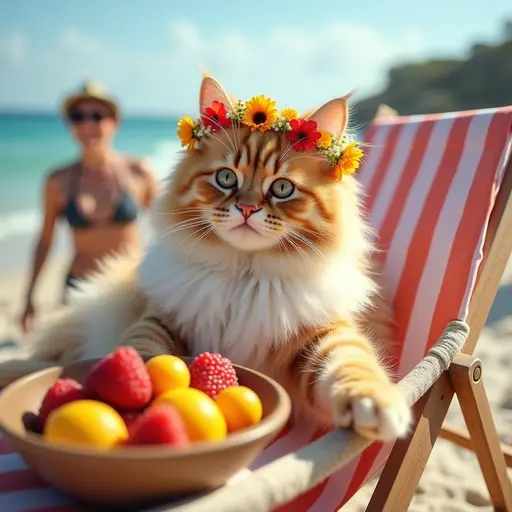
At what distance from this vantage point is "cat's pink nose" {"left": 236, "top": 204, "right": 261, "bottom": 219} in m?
1.46

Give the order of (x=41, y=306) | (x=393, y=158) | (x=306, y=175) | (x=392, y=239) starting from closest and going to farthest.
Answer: (x=306, y=175), (x=392, y=239), (x=393, y=158), (x=41, y=306)

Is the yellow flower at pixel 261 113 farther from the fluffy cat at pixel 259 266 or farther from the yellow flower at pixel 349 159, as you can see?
the yellow flower at pixel 349 159

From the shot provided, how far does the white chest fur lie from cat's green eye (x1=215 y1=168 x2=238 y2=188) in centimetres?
21

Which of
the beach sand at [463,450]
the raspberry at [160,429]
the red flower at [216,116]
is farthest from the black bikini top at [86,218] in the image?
the raspberry at [160,429]

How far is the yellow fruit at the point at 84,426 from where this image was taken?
93cm

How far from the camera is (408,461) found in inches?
59.5

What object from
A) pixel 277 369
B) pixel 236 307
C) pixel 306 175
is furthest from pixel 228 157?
pixel 277 369

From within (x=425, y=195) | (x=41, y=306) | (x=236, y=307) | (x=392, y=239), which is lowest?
(x=41, y=306)

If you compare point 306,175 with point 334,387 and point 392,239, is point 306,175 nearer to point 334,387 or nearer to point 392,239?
point 334,387

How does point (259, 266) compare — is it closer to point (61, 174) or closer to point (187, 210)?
point (187, 210)

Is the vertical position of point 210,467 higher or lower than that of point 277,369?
higher

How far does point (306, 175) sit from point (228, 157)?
207mm

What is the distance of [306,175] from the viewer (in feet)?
5.11

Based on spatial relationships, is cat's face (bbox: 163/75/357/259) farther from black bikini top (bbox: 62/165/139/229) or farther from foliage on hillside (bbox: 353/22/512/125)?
foliage on hillside (bbox: 353/22/512/125)
